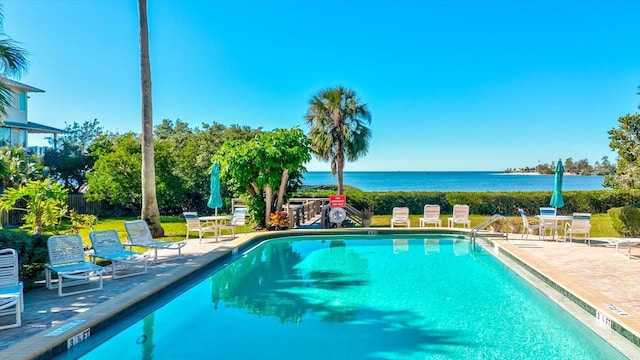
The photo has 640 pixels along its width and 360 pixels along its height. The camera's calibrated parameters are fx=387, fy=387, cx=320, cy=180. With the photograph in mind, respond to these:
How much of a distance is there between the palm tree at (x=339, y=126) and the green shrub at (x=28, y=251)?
12246 mm

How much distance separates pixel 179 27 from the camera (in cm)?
1844

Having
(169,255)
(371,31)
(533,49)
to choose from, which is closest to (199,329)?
(169,255)

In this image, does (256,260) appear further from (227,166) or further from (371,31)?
(371,31)

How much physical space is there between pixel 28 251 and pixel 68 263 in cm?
64

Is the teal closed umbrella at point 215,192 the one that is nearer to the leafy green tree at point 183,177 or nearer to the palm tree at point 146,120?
the palm tree at point 146,120

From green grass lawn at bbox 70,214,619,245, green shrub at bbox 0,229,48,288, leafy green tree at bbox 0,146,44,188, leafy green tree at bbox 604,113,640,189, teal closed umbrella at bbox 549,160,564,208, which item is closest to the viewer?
green shrub at bbox 0,229,48,288

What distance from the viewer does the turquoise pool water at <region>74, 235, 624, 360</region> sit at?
508 centimetres

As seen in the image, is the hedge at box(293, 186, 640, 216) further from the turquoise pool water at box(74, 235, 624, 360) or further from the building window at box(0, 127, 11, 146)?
the building window at box(0, 127, 11, 146)

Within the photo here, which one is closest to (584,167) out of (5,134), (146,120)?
(146,120)

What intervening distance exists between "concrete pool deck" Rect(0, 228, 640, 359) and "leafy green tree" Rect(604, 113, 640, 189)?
486 cm

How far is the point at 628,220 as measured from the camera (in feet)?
40.0

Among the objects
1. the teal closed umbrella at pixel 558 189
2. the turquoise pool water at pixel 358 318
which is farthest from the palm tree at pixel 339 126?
the turquoise pool water at pixel 358 318

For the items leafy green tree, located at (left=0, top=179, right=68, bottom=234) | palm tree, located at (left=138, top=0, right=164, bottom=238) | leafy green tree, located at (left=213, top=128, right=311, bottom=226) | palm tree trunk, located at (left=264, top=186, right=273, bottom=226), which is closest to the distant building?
palm tree, located at (left=138, top=0, right=164, bottom=238)

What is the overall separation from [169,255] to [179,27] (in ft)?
42.2
